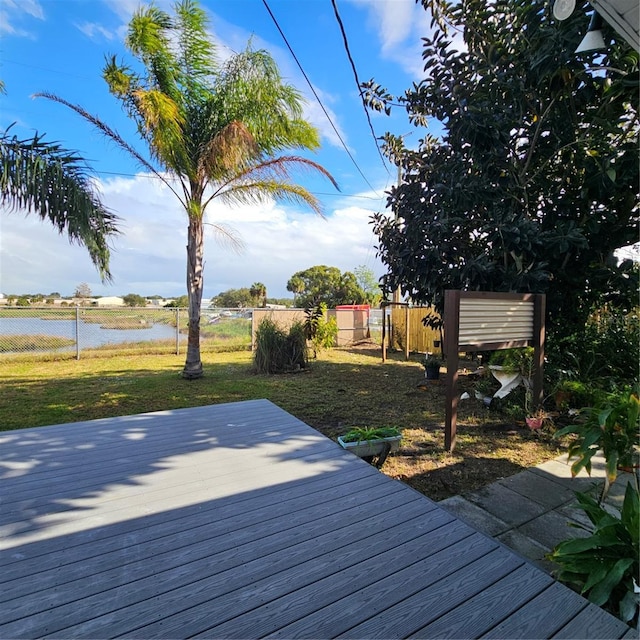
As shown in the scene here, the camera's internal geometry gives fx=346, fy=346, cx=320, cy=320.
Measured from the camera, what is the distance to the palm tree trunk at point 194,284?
21.3 feet

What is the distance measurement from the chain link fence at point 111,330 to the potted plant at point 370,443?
7941 millimetres

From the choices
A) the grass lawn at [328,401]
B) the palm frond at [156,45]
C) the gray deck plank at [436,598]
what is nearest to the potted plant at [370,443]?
the grass lawn at [328,401]

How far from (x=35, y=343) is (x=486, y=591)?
32.5 ft

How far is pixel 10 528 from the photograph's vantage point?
1.72 meters

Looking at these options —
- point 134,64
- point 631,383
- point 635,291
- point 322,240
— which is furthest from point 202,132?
point 322,240

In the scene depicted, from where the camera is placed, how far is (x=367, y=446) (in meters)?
2.82

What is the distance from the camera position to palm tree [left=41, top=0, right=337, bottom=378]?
535cm

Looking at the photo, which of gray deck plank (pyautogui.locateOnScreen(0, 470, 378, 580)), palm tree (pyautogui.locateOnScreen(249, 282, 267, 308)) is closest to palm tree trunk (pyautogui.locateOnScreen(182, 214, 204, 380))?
gray deck plank (pyautogui.locateOnScreen(0, 470, 378, 580))

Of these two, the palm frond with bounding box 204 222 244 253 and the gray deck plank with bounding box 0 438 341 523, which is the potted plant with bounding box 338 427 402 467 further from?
the palm frond with bounding box 204 222 244 253

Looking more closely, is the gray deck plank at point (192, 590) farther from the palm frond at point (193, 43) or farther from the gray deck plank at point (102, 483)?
the palm frond at point (193, 43)

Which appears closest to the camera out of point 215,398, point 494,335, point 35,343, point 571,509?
point 571,509

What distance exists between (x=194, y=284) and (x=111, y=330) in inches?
159

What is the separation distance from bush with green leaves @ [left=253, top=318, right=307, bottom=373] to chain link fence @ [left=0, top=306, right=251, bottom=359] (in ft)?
10.2

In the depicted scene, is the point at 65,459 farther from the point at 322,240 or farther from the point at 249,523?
the point at 322,240
